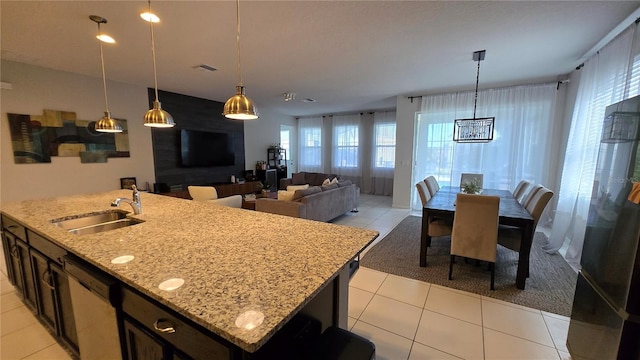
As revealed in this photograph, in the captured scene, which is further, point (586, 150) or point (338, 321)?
point (586, 150)

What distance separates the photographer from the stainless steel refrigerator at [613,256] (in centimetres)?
121

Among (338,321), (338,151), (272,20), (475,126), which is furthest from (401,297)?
(338,151)

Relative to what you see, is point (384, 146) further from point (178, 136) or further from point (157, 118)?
point (157, 118)

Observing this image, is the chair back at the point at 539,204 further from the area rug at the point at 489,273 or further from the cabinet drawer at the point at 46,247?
the cabinet drawer at the point at 46,247

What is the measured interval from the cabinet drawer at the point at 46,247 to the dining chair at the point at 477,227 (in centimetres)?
307

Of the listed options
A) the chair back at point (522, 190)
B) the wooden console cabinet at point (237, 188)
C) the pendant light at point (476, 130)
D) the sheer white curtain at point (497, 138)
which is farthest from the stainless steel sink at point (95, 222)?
the sheer white curtain at point (497, 138)

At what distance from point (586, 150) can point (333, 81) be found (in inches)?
143

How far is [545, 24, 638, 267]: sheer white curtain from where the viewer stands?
2.61 metres

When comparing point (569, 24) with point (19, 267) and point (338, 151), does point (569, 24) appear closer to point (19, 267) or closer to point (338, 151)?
point (19, 267)

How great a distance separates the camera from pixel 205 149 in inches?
232

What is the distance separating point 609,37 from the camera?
2.75m

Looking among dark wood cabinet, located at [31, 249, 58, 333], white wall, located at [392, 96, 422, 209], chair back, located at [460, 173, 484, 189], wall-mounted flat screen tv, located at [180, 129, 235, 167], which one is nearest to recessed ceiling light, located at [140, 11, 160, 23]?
dark wood cabinet, located at [31, 249, 58, 333]

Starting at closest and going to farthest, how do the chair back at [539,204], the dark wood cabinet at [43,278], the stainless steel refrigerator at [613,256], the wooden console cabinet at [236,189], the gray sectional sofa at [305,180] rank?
the stainless steel refrigerator at [613,256] < the dark wood cabinet at [43,278] < the chair back at [539,204] < the wooden console cabinet at [236,189] < the gray sectional sofa at [305,180]

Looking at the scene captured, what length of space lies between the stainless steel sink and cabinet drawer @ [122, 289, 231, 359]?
970 millimetres
